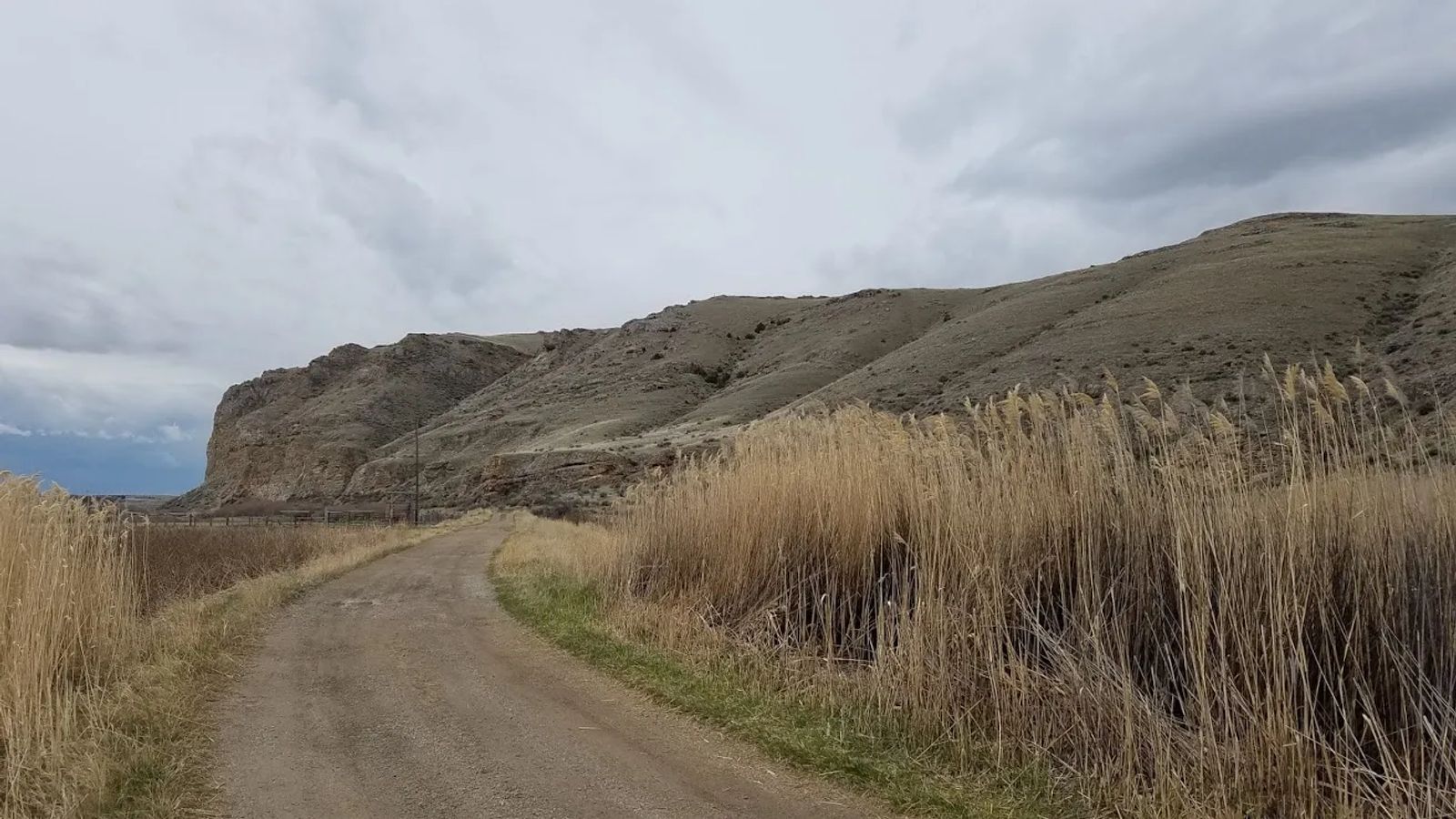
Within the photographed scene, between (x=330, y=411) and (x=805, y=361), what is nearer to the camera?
(x=805, y=361)

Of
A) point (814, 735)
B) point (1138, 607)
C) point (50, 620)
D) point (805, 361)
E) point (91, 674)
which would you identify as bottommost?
point (814, 735)

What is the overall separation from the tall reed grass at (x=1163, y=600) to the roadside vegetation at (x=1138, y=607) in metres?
0.02

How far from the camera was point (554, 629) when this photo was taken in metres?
9.99

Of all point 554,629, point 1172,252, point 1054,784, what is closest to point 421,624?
point 554,629

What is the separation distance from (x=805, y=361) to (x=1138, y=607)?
69678 mm

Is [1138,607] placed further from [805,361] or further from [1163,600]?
[805,361]

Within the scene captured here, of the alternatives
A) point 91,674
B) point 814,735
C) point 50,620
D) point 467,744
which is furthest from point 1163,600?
point 91,674

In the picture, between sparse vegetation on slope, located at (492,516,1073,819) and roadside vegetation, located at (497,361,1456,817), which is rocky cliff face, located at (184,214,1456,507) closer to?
roadside vegetation, located at (497,361,1456,817)

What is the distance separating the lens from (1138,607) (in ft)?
18.0

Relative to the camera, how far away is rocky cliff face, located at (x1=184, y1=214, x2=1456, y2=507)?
1510 inches

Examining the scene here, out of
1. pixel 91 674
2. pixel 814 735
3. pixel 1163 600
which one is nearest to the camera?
pixel 1163 600

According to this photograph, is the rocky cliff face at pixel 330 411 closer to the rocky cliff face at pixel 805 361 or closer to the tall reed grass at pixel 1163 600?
the rocky cliff face at pixel 805 361

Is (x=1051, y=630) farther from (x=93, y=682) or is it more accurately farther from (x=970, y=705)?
(x=93, y=682)

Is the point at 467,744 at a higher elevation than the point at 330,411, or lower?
lower
